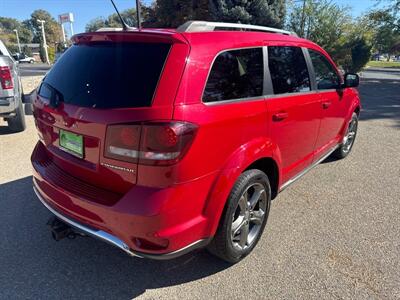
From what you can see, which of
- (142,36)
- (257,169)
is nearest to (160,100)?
(142,36)

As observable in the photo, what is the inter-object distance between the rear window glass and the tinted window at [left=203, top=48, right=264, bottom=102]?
38 centimetres

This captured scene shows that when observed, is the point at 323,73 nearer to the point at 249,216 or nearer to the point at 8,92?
the point at 249,216

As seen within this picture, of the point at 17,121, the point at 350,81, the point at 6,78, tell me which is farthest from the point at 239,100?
the point at 17,121

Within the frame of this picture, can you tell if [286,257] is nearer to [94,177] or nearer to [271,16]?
[94,177]

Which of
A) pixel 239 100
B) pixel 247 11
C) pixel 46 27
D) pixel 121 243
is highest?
pixel 46 27

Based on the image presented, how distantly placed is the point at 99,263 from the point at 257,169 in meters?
1.52

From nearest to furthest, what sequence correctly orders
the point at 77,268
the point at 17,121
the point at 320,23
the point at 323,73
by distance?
the point at 77,268, the point at 323,73, the point at 17,121, the point at 320,23

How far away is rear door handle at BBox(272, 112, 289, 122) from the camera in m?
2.70

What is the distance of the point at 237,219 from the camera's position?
2.60 metres

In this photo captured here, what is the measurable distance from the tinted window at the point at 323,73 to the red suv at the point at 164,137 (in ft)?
3.25

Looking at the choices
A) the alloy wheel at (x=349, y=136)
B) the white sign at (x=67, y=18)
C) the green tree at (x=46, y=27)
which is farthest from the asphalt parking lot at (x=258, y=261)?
the green tree at (x=46, y=27)

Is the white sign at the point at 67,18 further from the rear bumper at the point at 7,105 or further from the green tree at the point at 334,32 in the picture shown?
the rear bumper at the point at 7,105

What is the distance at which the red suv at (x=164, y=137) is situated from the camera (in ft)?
6.30

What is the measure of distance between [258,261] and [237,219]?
0.42 meters
